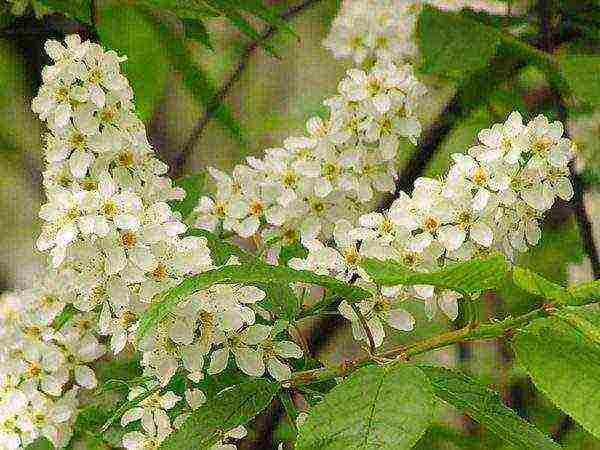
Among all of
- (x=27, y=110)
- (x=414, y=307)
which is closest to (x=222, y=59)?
(x=27, y=110)

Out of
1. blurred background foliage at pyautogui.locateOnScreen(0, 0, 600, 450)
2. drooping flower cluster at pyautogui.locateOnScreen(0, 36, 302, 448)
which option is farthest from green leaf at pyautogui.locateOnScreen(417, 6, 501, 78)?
drooping flower cluster at pyautogui.locateOnScreen(0, 36, 302, 448)

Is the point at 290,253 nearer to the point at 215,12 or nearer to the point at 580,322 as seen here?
the point at 215,12

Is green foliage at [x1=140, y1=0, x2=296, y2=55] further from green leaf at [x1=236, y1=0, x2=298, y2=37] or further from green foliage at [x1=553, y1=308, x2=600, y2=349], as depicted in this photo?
green foliage at [x1=553, y1=308, x2=600, y2=349]

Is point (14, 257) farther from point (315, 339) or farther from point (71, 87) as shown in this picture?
point (71, 87)

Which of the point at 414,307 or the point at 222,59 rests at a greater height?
the point at 414,307

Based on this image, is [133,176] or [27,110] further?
[27,110]

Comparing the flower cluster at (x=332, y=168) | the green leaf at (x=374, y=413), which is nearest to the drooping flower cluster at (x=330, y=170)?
the flower cluster at (x=332, y=168)
